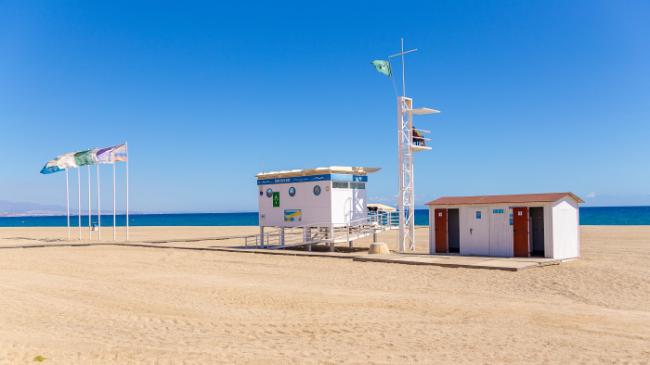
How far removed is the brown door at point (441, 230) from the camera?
21672mm

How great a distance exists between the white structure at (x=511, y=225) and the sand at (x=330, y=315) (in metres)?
1.33

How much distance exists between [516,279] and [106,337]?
33.8 feet

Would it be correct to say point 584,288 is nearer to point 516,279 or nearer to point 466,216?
point 516,279

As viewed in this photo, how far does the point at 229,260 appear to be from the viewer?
22250 mm

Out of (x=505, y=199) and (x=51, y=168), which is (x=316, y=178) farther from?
(x=51, y=168)

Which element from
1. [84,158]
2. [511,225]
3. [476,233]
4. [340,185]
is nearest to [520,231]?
[511,225]

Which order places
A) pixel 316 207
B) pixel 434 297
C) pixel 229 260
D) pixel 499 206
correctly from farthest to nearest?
pixel 316 207, pixel 229 260, pixel 499 206, pixel 434 297

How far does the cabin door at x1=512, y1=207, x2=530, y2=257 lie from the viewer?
19.3 m

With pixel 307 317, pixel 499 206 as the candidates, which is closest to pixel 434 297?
pixel 307 317

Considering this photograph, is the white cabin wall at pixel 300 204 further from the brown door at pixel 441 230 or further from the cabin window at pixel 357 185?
the brown door at pixel 441 230

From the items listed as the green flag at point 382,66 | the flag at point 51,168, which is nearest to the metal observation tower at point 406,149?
the green flag at point 382,66

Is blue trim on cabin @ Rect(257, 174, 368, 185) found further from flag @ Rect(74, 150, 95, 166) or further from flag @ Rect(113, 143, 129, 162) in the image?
flag @ Rect(74, 150, 95, 166)

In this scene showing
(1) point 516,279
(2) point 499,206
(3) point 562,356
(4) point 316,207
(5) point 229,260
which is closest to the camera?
(3) point 562,356

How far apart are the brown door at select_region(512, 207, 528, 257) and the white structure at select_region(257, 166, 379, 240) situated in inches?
294
